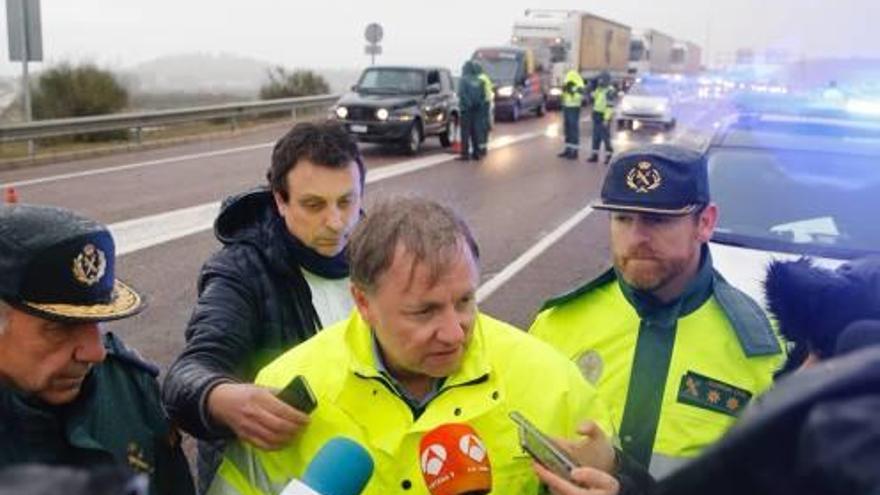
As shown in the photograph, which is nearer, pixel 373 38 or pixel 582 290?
pixel 582 290

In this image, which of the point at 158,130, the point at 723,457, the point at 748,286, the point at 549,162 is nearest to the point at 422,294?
the point at 723,457

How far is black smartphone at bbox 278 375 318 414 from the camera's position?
6.13 feet

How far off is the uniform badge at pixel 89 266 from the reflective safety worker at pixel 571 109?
17514mm

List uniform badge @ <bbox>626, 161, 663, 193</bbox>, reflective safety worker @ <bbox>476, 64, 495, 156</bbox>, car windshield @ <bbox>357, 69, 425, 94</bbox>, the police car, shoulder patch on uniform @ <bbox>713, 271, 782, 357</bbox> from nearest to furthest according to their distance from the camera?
shoulder patch on uniform @ <bbox>713, 271, 782, 357</bbox>, uniform badge @ <bbox>626, 161, 663, 193</bbox>, the police car, reflective safety worker @ <bbox>476, 64, 495, 156</bbox>, car windshield @ <bbox>357, 69, 425, 94</bbox>

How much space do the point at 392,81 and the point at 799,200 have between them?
15.5 meters

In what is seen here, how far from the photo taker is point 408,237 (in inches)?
73.2

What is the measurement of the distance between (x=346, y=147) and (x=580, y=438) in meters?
1.35

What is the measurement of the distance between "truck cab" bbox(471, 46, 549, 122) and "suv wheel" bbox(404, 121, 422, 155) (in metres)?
10.4

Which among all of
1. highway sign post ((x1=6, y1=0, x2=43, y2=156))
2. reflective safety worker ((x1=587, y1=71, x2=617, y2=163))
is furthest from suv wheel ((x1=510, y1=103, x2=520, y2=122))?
highway sign post ((x1=6, y1=0, x2=43, y2=156))

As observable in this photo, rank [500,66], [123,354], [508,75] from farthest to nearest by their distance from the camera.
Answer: [500,66] < [508,75] < [123,354]

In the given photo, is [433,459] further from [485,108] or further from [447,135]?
[447,135]

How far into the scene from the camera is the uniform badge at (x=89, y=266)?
1.96 m

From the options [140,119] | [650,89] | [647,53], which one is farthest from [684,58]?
[140,119]

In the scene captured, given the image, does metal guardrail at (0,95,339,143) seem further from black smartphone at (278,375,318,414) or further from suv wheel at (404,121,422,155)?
black smartphone at (278,375,318,414)
